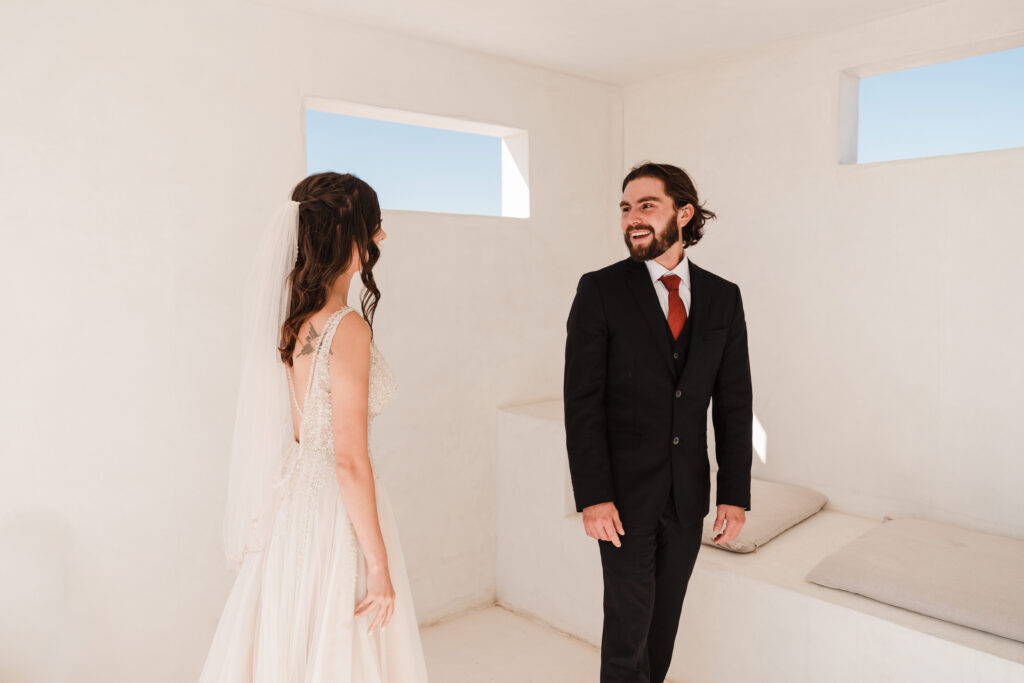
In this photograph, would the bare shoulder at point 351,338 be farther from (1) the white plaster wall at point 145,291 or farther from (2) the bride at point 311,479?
(1) the white plaster wall at point 145,291

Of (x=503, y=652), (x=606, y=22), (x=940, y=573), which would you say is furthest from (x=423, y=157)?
(x=940, y=573)

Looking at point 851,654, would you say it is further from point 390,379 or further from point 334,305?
point 334,305

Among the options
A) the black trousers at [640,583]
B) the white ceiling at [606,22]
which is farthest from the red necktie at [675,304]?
the white ceiling at [606,22]

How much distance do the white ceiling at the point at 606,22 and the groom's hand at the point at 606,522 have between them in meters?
A: 1.98

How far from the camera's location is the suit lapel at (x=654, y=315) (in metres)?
2.02

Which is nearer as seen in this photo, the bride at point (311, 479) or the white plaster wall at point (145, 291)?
the bride at point (311, 479)

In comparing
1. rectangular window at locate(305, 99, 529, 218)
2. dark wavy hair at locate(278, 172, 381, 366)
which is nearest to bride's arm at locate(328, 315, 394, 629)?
dark wavy hair at locate(278, 172, 381, 366)

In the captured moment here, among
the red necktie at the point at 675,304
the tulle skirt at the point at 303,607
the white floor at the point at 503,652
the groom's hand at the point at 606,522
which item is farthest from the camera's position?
the white floor at the point at 503,652

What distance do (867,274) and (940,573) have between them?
1.36 metres

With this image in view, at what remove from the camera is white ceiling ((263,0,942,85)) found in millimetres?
2848

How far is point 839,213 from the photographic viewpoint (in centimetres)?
324

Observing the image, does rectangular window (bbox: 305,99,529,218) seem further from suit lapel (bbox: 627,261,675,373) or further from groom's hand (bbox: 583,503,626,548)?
groom's hand (bbox: 583,503,626,548)

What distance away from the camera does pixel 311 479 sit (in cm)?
176

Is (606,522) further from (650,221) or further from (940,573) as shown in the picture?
(940,573)
